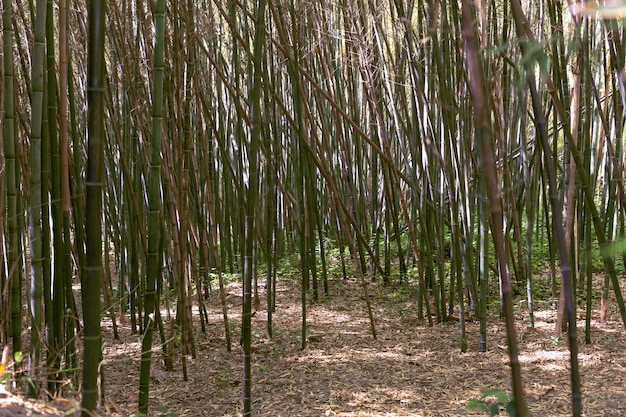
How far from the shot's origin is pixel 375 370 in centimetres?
278

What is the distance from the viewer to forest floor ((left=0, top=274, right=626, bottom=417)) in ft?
7.78

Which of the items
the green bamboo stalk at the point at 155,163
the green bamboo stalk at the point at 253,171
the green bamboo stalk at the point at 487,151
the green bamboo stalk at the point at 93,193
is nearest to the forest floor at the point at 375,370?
the green bamboo stalk at the point at 155,163

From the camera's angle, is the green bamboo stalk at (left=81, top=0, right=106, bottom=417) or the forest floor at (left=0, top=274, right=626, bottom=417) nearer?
the green bamboo stalk at (left=81, top=0, right=106, bottom=417)

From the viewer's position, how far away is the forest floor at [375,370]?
2.37 m

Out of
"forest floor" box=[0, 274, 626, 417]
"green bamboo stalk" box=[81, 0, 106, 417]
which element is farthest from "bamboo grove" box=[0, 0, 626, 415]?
"forest floor" box=[0, 274, 626, 417]

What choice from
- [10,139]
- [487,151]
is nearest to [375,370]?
[10,139]

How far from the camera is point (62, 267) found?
2008mm

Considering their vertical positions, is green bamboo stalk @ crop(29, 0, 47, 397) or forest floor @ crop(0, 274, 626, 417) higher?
green bamboo stalk @ crop(29, 0, 47, 397)

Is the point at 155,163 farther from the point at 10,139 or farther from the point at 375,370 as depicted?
the point at 375,370

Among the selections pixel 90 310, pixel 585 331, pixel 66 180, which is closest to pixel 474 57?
pixel 90 310

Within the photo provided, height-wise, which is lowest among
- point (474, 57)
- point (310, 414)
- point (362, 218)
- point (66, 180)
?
point (310, 414)

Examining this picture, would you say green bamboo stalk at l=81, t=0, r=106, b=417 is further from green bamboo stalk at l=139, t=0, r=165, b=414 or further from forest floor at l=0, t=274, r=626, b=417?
forest floor at l=0, t=274, r=626, b=417

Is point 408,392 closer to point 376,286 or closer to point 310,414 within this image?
point 310,414

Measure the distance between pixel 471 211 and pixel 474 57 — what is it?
232 cm
